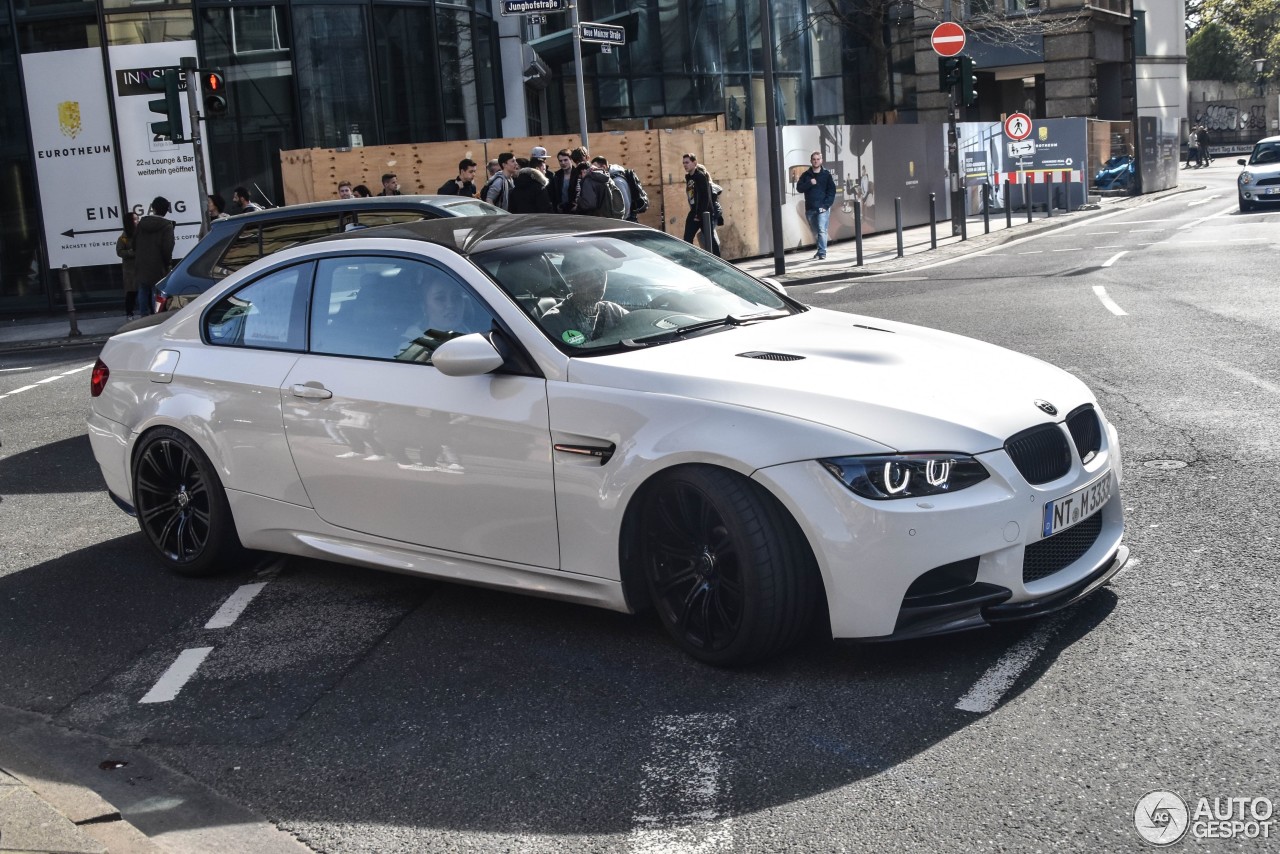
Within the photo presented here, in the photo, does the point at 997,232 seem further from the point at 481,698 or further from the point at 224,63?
the point at 481,698

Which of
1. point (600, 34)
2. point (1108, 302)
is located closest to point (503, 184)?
point (600, 34)

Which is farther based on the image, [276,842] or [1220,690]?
[1220,690]

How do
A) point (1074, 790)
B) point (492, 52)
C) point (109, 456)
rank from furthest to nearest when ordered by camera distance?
point (492, 52), point (109, 456), point (1074, 790)

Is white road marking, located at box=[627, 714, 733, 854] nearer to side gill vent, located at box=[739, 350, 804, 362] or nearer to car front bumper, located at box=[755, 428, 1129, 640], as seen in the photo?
car front bumper, located at box=[755, 428, 1129, 640]

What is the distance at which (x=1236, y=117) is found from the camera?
8938 centimetres

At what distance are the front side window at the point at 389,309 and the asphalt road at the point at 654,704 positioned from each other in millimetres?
1076

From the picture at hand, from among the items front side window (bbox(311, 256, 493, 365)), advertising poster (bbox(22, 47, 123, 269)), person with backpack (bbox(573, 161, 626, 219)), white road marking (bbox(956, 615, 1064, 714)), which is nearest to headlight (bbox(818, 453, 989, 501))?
white road marking (bbox(956, 615, 1064, 714))

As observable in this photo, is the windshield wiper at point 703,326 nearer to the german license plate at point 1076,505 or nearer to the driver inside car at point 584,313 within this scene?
the driver inside car at point 584,313

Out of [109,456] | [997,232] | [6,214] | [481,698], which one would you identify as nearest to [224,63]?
[6,214]

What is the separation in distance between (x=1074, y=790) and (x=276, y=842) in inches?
81.4

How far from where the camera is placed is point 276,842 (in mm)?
3740

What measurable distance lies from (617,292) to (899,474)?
1.56 metres

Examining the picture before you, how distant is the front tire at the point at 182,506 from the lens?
6.18 meters

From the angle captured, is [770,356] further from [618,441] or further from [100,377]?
[100,377]
